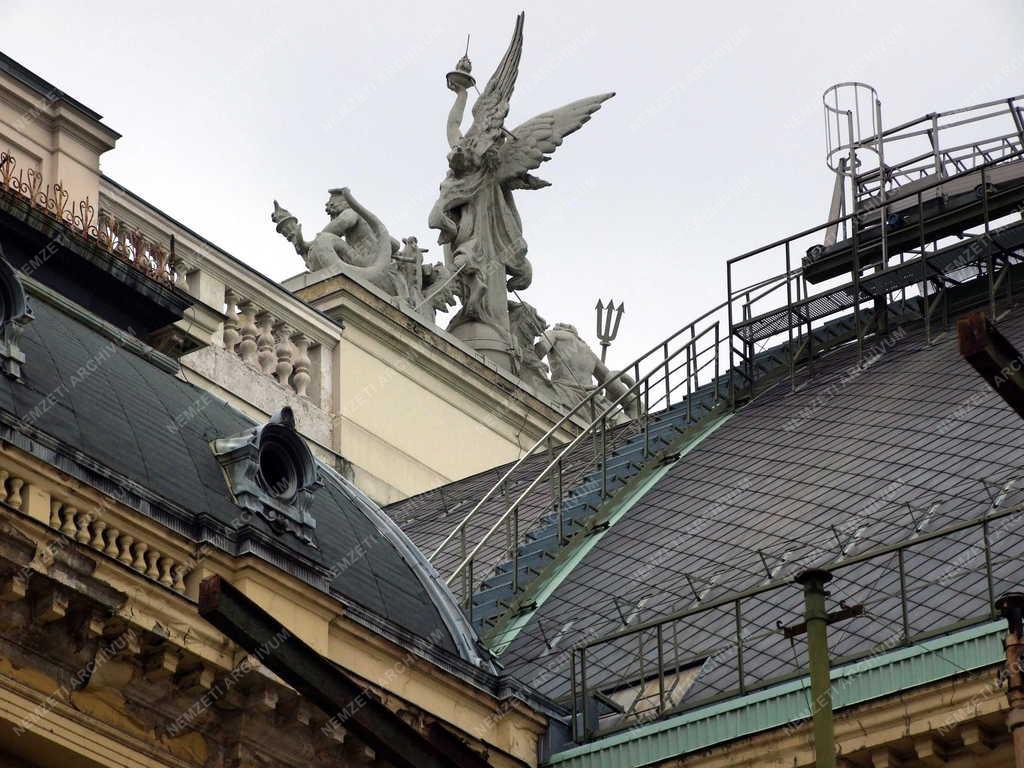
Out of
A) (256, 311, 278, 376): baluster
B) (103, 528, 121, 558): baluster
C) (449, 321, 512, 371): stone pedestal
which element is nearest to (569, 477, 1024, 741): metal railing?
(103, 528, 121, 558): baluster

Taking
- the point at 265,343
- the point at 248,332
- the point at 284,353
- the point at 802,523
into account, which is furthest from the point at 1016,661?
the point at 284,353

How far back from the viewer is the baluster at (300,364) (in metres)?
43.7

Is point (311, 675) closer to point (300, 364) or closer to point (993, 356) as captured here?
point (993, 356)

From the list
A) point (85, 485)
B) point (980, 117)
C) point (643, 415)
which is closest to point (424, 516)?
point (643, 415)

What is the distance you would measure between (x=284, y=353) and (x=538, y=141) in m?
8.27

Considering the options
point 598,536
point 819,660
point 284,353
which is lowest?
point 819,660

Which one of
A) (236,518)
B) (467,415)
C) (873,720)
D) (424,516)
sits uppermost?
(467,415)

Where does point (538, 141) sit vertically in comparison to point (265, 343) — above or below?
above

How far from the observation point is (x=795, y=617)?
111ft

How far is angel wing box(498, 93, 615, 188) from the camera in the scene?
4975cm

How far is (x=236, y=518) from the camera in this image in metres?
29.3

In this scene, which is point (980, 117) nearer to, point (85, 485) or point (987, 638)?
point (987, 638)

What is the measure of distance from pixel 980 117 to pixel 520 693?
58.6 ft

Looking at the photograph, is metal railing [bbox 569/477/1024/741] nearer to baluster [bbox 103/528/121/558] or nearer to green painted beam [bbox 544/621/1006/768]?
green painted beam [bbox 544/621/1006/768]
